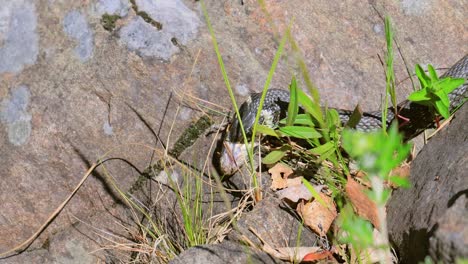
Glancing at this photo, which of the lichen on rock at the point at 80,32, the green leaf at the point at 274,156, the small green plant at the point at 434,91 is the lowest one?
the green leaf at the point at 274,156

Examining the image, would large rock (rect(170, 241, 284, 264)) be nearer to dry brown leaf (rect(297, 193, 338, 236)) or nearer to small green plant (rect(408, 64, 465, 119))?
dry brown leaf (rect(297, 193, 338, 236))

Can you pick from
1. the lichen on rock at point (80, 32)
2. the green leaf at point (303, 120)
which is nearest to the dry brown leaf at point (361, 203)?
the green leaf at point (303, 120)

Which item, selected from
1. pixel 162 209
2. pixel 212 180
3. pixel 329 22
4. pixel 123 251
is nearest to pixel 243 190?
pixel 212 180

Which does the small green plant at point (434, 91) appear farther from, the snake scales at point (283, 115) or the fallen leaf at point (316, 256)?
the fallen leaf at point (316, 256)

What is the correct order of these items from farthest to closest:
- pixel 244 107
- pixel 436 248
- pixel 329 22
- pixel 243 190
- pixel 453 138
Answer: pixel 329 22 < pixel 244 107 < pixel 243 190 < pixel 453 138 < pixel 436 248

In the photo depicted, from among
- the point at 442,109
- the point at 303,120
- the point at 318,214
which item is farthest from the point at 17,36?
the point at 442,109

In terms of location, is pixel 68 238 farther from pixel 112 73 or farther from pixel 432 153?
pixel 432 153

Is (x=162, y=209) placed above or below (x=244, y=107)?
below

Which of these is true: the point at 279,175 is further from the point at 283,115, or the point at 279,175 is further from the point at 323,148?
the point at 283,115
